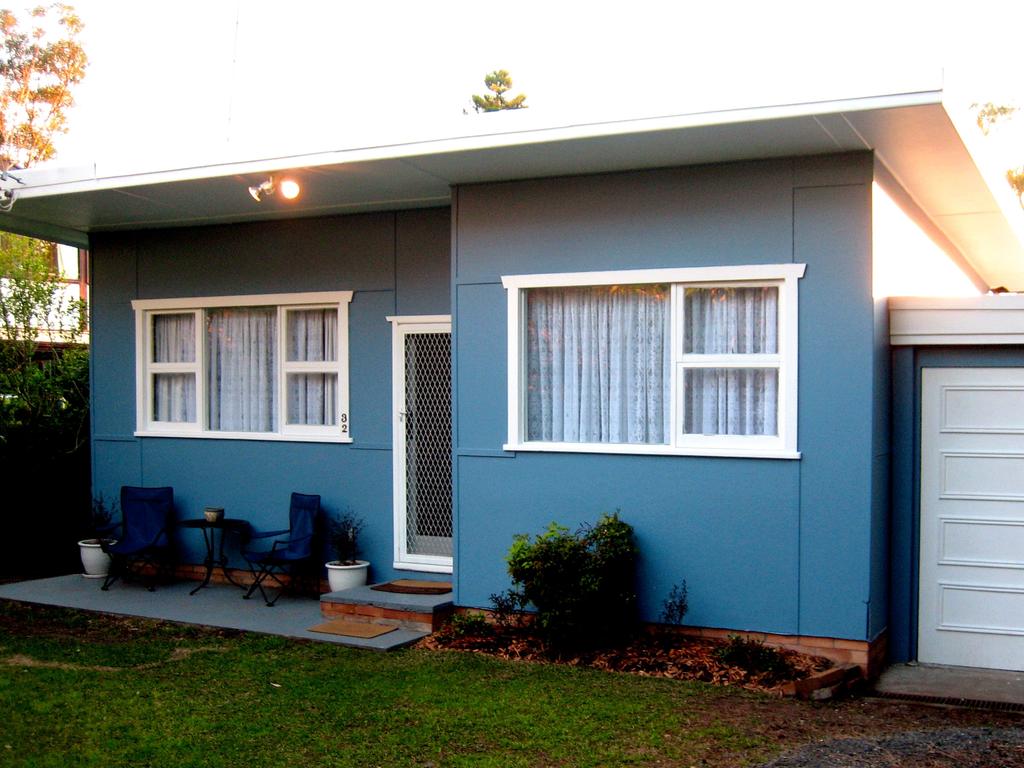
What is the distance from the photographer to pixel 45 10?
21.8 metres

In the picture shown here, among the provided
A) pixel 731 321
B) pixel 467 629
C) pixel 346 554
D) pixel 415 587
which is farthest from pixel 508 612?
pixel 731 321

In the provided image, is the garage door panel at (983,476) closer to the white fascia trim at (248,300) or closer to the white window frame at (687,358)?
the white window frame at (687,358)

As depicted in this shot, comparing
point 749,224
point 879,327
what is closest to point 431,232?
point 749,224

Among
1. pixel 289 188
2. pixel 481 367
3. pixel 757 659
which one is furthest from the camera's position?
pixel 481 367

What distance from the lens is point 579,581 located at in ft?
22.5

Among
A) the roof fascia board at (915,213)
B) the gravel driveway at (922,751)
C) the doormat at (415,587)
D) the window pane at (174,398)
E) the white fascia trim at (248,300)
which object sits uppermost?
the roof fascia board at (915,213)

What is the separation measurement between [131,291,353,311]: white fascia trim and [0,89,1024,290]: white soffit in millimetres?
698

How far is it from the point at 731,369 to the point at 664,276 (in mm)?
767

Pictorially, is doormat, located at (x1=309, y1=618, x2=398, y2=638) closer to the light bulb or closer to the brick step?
the brick step

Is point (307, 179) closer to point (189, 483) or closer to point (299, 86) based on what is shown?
point (189, 483)

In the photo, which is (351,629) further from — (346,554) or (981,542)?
(981,542)

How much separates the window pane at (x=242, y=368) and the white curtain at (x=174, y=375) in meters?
0.23

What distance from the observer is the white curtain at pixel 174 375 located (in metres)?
10.1

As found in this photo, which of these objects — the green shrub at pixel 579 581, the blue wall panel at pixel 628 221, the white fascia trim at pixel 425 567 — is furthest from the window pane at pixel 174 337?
the green shrub at pixel 579 581
